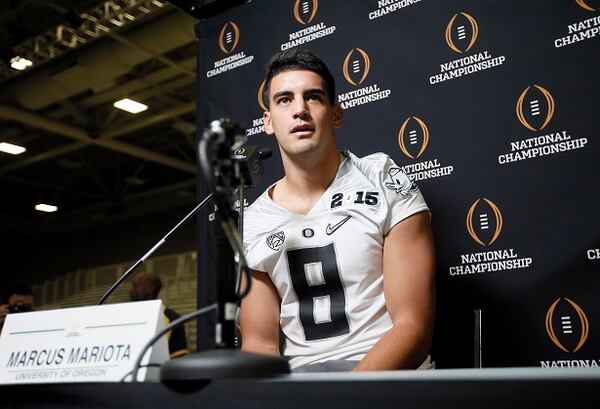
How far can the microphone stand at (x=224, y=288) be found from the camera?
0.88 meters

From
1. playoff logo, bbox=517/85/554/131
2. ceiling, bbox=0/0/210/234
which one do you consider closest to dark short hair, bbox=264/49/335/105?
playoff logo, bbox=517/85/554/131

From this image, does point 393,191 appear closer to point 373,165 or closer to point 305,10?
point 373,165

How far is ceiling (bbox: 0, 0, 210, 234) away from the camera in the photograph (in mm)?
5832

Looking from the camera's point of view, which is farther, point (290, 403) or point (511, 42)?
point (511, 42)

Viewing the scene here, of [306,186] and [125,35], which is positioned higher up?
[125,35]

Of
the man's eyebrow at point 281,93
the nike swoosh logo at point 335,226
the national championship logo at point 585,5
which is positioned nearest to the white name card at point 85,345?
the nike swoosh logo at point 335,226

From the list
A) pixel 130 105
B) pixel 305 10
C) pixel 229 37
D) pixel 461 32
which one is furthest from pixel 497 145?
pixel 130 105

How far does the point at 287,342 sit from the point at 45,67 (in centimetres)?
582

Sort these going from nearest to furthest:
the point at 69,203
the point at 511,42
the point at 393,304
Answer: the point at 393,304 → the point at 511,42 → the point at 69,203

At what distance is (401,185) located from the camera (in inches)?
79.1

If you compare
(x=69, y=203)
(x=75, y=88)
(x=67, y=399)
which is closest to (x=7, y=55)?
(x=75, y=88)

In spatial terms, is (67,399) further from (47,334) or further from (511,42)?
(511,42)

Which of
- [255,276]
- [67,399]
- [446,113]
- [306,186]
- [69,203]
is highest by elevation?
[69,203]

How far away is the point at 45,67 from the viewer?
6758mm
